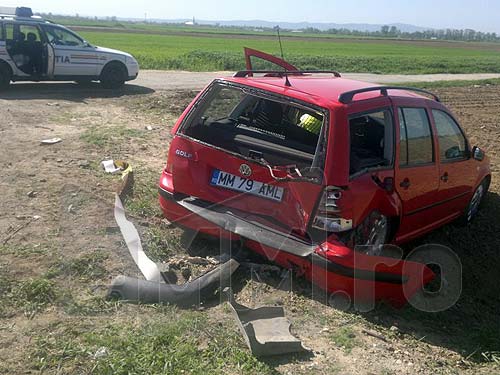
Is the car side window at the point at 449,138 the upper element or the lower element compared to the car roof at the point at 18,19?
lower

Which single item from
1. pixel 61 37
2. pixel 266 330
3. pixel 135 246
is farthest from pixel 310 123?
pixel 61 37

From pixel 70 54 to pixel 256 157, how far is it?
38.9ft

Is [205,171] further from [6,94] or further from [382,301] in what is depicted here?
[6,94]

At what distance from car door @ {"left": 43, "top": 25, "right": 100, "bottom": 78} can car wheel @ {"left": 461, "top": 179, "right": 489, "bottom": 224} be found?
11439 millimetres

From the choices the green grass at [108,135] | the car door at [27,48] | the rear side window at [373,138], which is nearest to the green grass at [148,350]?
the rear side window at [373,138]

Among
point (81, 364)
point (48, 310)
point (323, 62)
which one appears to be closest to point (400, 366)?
point (81, 364)

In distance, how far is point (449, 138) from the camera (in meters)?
6.24

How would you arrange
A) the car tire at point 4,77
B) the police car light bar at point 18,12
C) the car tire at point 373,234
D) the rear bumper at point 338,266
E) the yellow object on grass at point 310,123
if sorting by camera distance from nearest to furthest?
the rear bumper at point 338,266 < the car tire at point 373,234 < the yellow object on grass at point 310,123 < the car tire at point 4,77 < the police car light bar at point 18,12

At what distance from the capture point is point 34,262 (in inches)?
183

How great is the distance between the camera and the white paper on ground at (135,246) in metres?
4.62

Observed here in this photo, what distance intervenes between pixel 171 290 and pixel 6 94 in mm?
11362

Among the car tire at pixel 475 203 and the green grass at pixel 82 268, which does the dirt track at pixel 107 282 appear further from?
the car tire at pixel 475 203

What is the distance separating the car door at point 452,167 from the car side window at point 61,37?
11.8 m

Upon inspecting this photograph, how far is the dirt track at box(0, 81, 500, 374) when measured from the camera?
3658 mm
